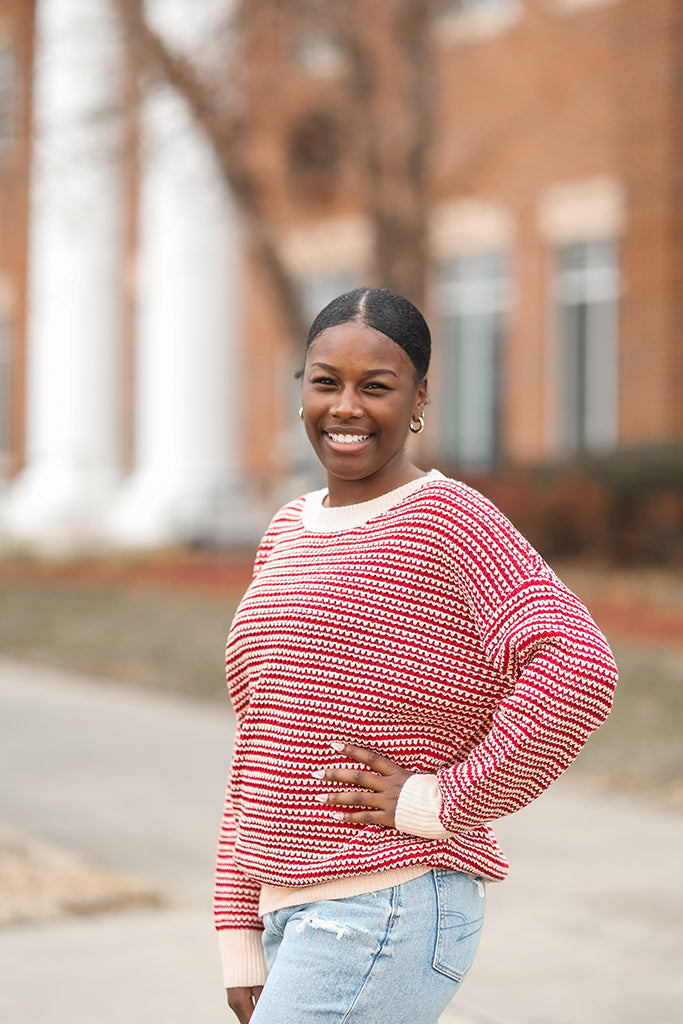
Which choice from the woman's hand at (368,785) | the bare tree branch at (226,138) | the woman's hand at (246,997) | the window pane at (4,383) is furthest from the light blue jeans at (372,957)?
the window pane at (4,383)

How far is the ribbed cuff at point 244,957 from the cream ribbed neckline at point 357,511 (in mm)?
648

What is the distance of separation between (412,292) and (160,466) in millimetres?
6890

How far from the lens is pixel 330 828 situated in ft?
7.54

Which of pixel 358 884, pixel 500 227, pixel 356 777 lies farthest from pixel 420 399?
pixel 500 227

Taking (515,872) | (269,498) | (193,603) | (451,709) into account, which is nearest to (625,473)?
(193,603)

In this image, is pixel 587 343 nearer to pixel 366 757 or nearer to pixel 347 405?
pixel 347 405

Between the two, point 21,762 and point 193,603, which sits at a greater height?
point 193,603

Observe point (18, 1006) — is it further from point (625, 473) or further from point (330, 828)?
point (625, 473)

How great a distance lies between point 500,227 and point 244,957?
1532cm

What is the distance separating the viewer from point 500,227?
17219 mm

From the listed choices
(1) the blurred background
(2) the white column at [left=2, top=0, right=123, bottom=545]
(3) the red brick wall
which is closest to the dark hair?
(1) the blurred background

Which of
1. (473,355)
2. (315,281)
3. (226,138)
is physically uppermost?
(315,281)

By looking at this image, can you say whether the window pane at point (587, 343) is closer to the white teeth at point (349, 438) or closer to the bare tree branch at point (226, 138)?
the bare tree branch at point (226, 138)

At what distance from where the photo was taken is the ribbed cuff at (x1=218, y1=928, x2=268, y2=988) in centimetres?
250
